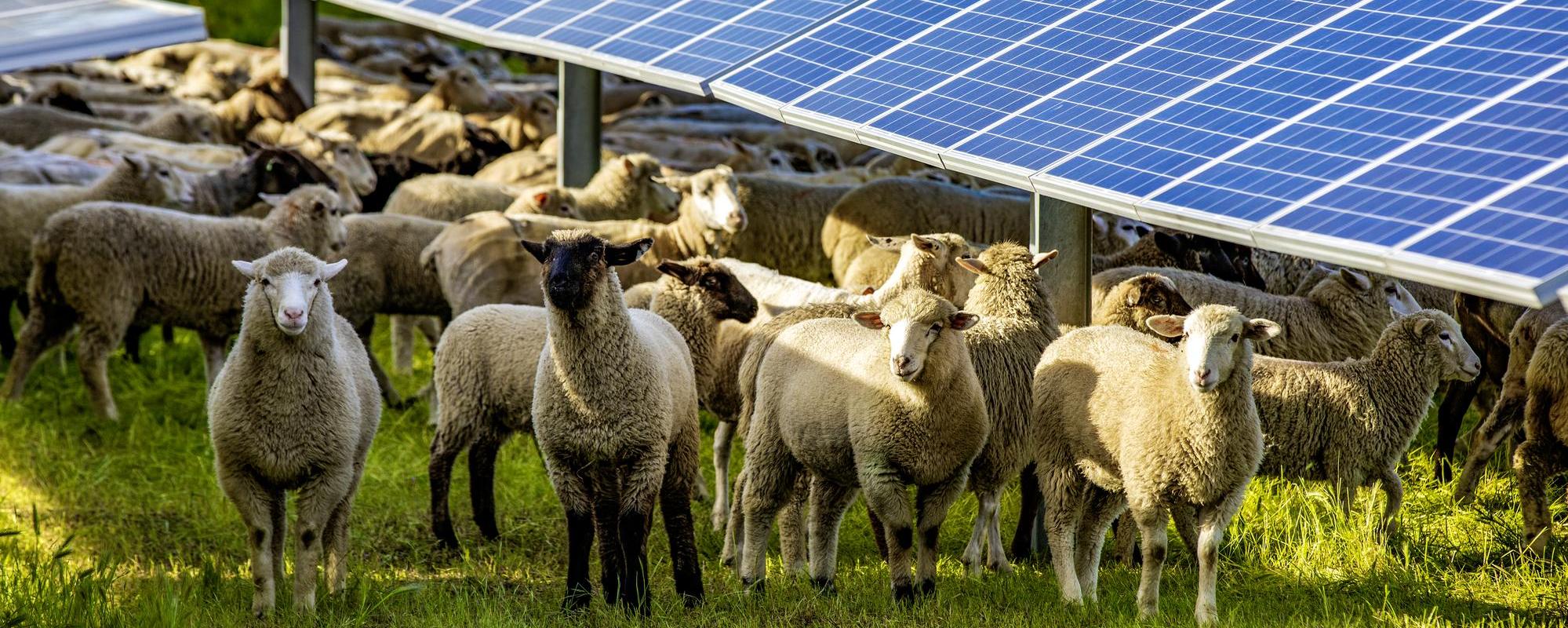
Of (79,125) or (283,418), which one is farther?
(79,125)

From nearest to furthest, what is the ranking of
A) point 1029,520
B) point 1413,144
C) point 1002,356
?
point 1413,144 < point 1002,356 < point 1029,520

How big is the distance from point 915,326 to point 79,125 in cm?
1505

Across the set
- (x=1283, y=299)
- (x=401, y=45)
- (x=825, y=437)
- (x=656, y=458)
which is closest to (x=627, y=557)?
(x=656, y=458)

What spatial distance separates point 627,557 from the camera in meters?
7.32

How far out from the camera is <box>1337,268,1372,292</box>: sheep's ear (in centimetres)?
966

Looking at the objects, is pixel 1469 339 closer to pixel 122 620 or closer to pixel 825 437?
pixel 825 437

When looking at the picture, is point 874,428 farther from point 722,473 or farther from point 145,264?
point 145,264

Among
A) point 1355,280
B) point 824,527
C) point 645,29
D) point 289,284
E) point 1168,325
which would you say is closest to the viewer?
point 1168,325

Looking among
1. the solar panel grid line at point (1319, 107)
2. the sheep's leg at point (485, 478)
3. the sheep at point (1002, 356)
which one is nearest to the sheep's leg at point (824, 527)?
the sheep at point (1002, 356)

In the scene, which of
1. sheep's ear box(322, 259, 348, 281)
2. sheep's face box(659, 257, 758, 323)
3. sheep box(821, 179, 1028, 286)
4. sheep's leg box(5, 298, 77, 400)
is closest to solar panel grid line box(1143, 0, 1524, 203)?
Answer: sheep's face box(659, 257, 758, 323)

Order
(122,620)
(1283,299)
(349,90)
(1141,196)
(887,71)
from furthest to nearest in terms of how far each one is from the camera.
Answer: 1. (349,90)
2. (1283,299)
3. (887,71)
4. (122,620)
5. (1141,196)

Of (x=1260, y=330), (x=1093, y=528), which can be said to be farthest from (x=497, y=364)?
(x=1260, y=330)

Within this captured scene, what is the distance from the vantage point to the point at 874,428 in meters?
7.20

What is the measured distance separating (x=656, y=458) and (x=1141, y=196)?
2.35 m
